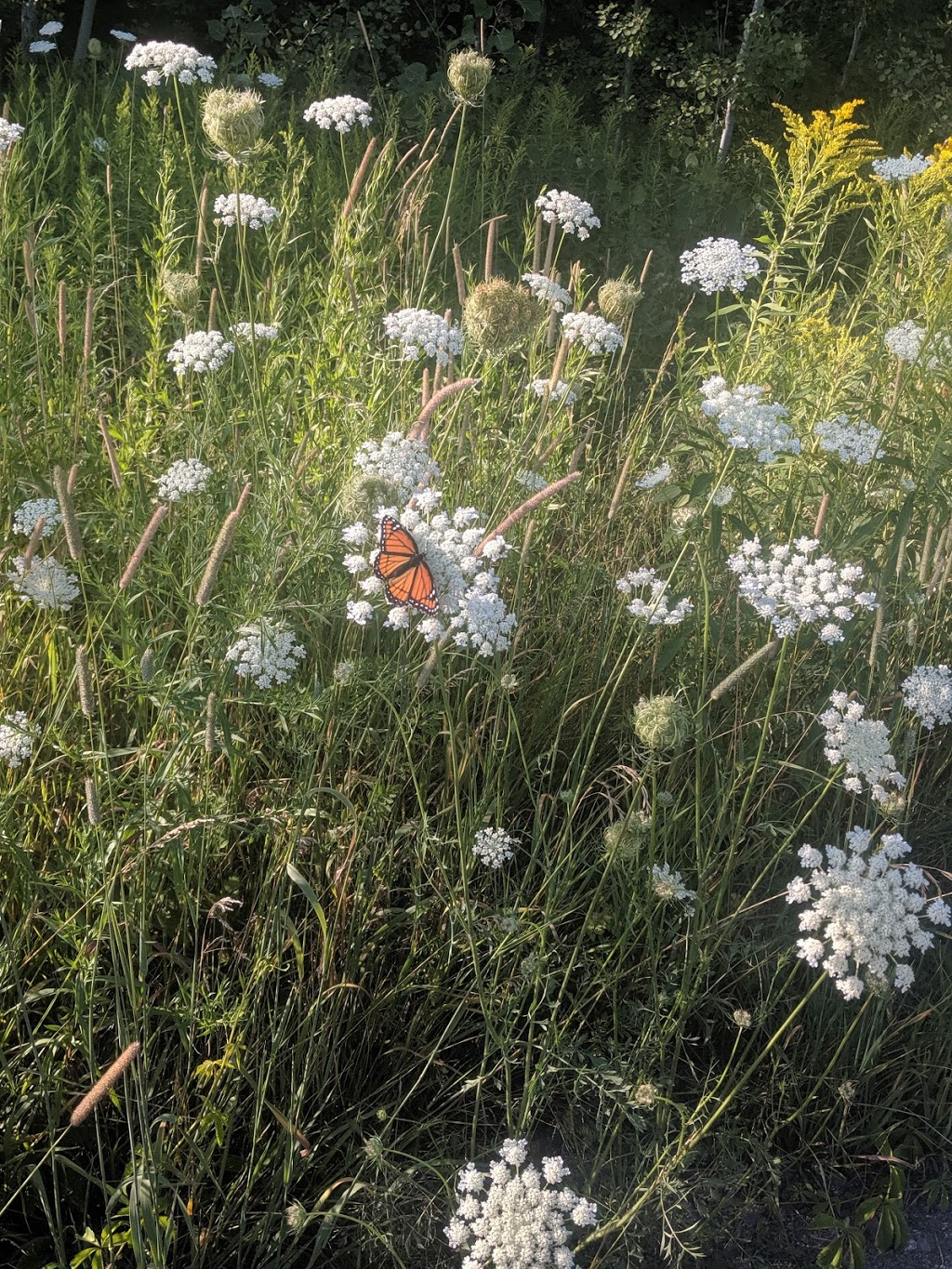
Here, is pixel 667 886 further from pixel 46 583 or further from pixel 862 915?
pixel 46 583

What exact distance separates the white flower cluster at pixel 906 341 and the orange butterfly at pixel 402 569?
1962 mm

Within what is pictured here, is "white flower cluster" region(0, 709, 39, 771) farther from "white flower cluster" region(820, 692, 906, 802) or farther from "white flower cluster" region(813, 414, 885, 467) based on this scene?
"white flower cluster" region(813, 414, 885, 467)

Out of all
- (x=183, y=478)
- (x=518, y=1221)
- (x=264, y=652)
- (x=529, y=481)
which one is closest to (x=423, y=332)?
(x=529, y=481)

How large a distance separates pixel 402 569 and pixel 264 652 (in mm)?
345

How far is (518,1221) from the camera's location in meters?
1.68

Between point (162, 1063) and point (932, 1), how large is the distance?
39.0ft

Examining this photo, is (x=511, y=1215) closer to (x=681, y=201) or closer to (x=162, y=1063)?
(x=162, y=1063)

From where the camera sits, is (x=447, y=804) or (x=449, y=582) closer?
(x=449, y=582)

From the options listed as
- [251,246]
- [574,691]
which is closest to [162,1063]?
[574,691]

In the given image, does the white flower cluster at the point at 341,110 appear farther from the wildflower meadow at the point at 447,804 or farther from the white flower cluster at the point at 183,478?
the white flower cluster at the point at 183,478

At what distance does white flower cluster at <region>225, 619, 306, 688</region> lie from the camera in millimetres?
2084

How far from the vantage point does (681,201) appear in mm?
6914

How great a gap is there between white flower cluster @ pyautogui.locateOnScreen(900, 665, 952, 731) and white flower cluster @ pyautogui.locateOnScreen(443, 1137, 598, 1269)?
1.21 meters

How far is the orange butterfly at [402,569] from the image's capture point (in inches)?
78.0
